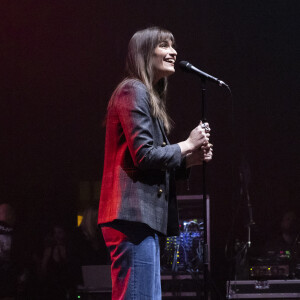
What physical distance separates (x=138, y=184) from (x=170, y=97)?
3.65 metres

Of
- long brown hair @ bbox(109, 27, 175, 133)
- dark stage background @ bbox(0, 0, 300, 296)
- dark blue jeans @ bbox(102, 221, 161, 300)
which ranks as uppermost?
dark stage background @ bbox(0, 0, 300, 296)

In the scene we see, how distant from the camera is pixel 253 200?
5523mm

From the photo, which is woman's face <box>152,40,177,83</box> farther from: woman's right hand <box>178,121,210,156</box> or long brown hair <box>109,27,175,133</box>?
woman's right hand <box>178,121,210,156</box>

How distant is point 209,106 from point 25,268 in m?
2.53

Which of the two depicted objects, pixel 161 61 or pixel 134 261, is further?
pixel 161 61

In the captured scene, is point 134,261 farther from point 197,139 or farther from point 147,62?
point 147,62

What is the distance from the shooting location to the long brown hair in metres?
2.05

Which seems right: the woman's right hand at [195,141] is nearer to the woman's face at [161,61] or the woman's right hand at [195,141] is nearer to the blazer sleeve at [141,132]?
the blazer sleeve at [141,132]

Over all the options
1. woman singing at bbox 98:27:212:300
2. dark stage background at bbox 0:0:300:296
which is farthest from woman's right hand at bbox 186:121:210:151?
dark stage background at bbox 0:0:300:296

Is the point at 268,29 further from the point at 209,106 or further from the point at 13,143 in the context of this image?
the point at 13,143

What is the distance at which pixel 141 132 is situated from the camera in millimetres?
1861

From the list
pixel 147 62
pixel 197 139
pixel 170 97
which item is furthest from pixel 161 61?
pixel 170 97

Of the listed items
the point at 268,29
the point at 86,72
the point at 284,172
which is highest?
the point at 268,29

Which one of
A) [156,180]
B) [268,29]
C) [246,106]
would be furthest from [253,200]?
[156,180]
